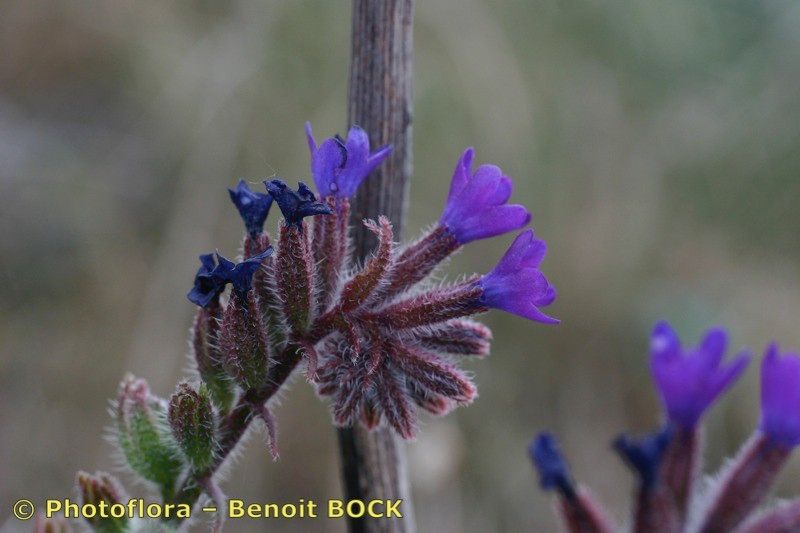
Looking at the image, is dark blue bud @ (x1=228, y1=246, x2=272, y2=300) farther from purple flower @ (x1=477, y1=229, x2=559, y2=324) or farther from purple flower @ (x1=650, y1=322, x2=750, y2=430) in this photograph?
purple flower @ (x1=650, y1=322, x2=750, y2=430)

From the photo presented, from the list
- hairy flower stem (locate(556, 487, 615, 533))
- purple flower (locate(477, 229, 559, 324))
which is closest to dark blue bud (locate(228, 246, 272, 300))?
purple flower (locate(477, 229, 559, 324))

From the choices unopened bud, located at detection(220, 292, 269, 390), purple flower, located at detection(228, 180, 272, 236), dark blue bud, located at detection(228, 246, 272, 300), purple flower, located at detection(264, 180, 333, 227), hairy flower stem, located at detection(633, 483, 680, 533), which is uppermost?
purple flower, located at detection(228, 180, 272, 236)

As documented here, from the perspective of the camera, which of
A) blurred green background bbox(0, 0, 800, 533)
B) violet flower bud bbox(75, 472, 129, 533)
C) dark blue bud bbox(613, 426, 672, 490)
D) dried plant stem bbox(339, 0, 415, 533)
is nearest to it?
violet flower bud bbox(75, 472, 129, 533)

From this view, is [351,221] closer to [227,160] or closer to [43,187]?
[227,160]

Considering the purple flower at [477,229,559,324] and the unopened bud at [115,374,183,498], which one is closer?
the purple flower at [477,229,559,324]

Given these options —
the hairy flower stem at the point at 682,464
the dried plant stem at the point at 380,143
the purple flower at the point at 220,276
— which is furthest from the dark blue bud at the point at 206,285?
the hairy flower stem at the point at 682,464

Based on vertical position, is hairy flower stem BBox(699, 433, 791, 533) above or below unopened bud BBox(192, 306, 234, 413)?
below

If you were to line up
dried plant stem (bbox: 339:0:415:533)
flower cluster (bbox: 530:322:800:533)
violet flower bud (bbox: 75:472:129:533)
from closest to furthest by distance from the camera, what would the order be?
violet flower bud (bbox: 75:472:129:533)
dried plant stem (bbox: 339:0:415:533)
flower cluster (bbox: 530:322:800:533)

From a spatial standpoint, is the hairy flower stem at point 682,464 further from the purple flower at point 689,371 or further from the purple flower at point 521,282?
the purple flower at point 521,282
